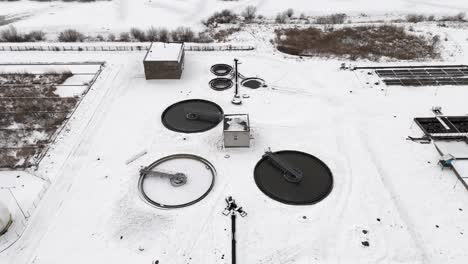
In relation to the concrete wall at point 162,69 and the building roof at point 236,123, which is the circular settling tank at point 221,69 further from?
the building roof at point 236,123

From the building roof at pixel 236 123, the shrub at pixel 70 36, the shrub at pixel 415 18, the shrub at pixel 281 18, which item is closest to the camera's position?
the building roof at pixel 236 123

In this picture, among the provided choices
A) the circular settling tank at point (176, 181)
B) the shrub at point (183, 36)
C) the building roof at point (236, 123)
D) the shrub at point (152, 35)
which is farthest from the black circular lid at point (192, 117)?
the shrub at point (152, 35)

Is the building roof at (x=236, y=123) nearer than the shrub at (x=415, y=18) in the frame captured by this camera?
Yes

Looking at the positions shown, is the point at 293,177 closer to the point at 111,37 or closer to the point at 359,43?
the point at 359,43

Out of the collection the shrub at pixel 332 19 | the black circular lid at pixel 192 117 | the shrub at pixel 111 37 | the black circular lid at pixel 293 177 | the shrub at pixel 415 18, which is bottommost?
the black circular lid at pixel 293 177

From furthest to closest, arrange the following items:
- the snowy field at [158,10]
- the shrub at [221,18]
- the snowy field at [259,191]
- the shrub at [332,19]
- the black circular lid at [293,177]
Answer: the shrub at [221,18], the snowy field at [158,10], the shrub at [332,19], the black circular lid at [293,177], the snowy field at [259,191]

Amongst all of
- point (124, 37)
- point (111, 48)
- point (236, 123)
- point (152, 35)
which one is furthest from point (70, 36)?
point (236, 123)
